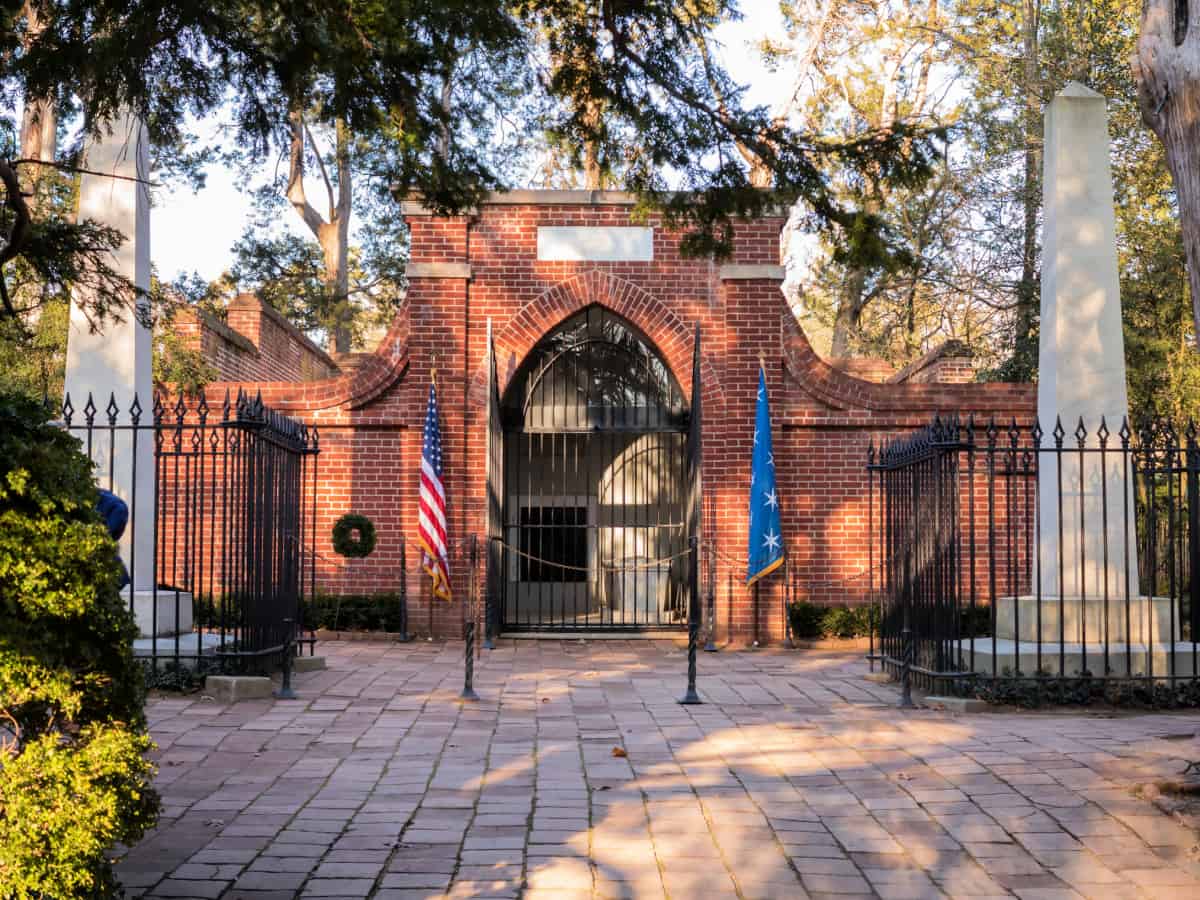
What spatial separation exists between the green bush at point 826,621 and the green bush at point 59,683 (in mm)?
12384

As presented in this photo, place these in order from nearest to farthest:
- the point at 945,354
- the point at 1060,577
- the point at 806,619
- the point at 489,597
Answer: the point at 1060,577
the point at 489,597
the point at 806,619
the point at 945,354

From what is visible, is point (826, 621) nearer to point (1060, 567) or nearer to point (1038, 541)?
point (1038, 541)

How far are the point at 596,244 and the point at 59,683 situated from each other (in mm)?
12941

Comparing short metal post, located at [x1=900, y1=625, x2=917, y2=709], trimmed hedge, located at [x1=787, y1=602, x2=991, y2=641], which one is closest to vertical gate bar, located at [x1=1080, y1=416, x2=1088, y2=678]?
short metal post, located at [x1=900, y1=625, x2=917, y2=709]

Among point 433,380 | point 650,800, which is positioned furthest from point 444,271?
point 650,800

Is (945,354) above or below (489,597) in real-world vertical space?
above

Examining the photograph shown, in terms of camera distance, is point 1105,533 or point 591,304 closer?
point 1105,533

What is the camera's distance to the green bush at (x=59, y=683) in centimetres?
364

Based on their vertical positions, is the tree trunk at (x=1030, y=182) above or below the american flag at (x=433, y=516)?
above

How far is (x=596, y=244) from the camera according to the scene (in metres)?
16.2

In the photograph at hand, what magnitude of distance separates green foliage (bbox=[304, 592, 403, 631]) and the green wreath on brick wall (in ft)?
1.88

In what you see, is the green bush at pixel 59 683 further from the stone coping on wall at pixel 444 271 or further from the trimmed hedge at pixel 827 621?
the trimmed hedge at pixel 827 621

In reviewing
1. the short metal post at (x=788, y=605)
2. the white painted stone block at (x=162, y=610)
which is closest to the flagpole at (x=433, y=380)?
the short metal post at (x=788, y=605)

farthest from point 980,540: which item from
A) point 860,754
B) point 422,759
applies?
point 422,759
